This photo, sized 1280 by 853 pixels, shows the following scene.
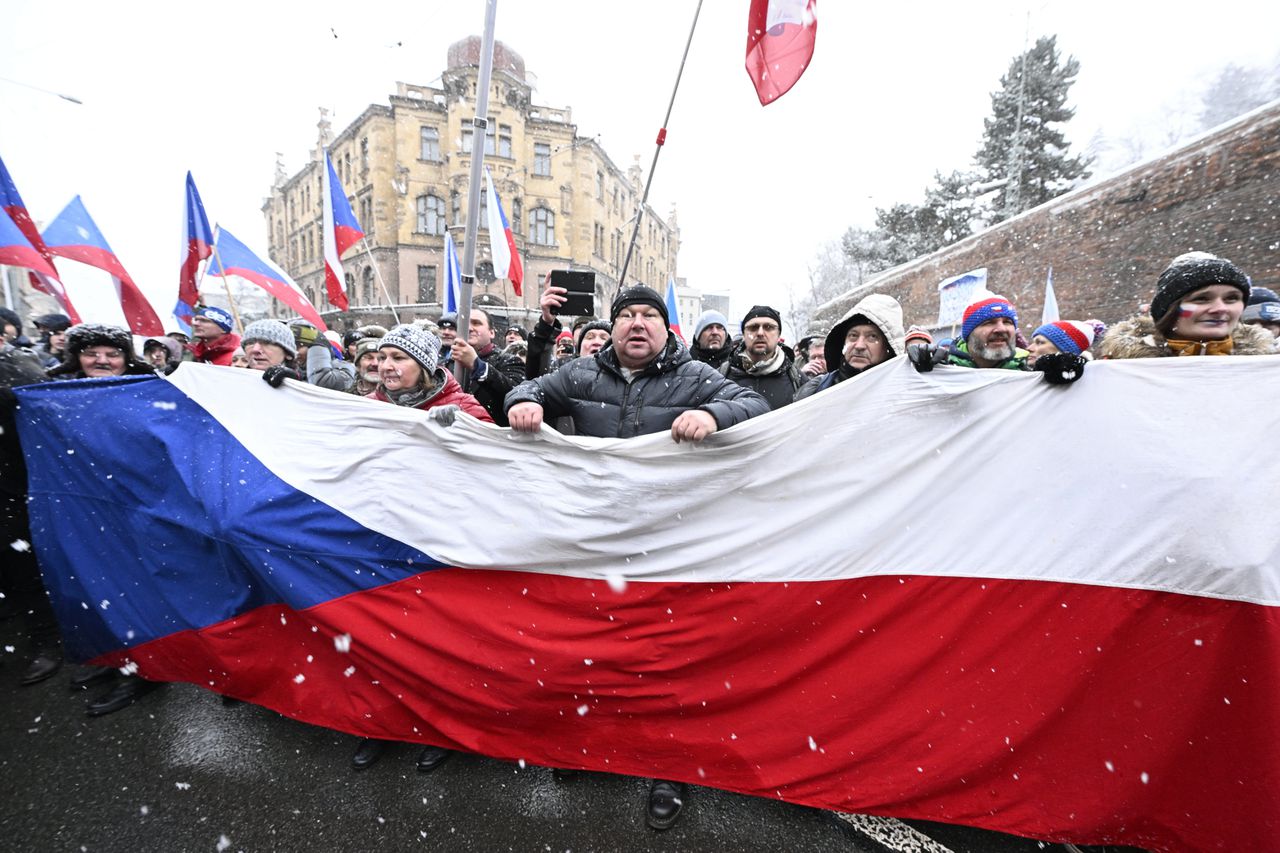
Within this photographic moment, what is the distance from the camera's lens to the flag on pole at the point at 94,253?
20.1 feet

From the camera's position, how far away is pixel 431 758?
238 cm

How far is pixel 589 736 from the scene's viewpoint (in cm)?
224

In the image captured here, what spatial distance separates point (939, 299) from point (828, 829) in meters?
16.9

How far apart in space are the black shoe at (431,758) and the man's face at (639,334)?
6.40 ft

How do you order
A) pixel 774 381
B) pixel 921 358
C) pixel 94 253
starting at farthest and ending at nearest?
pixel 94 253 → pixel 774 381 → pixel 921 358

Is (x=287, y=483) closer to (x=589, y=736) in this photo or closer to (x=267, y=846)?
(x=267, y=846)

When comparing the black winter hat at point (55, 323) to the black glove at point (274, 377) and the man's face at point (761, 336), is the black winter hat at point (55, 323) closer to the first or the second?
the black glove at point (274, 377)

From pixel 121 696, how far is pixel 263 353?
2.20 m

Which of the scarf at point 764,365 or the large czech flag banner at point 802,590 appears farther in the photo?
the scarf at point 764,365

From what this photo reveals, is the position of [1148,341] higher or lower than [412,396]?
higher

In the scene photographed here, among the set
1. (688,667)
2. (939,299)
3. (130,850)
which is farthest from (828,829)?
(939,299)

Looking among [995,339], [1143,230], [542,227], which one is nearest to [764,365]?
[995,339]

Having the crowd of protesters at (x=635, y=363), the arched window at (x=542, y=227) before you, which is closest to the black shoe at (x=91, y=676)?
the crowd of protesters at (x=635, y=363)

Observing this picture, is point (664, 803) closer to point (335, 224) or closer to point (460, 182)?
point (335, 224)
